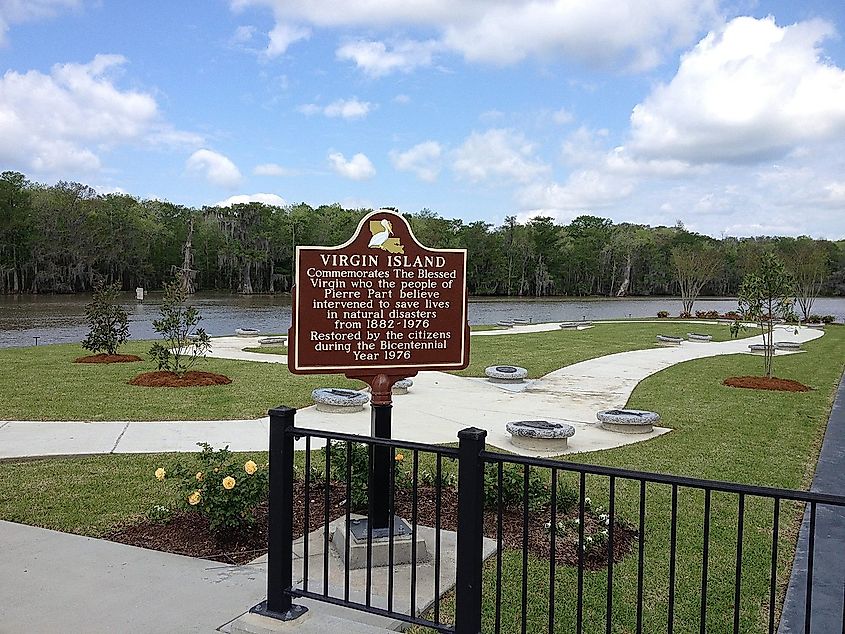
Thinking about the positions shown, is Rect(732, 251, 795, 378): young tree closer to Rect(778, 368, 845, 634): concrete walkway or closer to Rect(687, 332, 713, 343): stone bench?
Rect(778, 368, 845, 634): concrete walkway

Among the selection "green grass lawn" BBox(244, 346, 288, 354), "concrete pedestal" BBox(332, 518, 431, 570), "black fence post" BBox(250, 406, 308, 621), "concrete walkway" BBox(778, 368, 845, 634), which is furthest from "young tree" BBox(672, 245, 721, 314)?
"black fence post" BBox(250, 406, 308, 621)

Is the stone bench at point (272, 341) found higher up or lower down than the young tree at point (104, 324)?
lower down

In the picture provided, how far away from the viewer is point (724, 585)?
15.0ft

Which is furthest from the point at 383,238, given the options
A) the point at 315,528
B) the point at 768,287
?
the point at 768,287

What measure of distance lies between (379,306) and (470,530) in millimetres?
1737

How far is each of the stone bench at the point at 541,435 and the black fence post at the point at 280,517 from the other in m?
4.80

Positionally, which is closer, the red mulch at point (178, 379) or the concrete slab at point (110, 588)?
the concrete slab at point (110, 588)

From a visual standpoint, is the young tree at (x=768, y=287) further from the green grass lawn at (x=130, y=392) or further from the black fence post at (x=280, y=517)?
the black fence post at (x=280, y=517)

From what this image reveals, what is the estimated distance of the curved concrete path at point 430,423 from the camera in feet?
26.5

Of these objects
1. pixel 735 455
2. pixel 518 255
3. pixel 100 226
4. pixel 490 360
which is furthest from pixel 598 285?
pixel 735 455

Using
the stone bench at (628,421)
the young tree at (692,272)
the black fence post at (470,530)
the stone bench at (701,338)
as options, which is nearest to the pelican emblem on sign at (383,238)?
the black fence post at (470,530)

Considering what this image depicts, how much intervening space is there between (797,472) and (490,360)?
10363mm

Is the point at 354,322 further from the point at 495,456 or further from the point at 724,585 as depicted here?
the point at 724,585

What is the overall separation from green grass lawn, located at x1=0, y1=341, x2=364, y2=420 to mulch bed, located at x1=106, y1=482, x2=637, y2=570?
4.37 m
